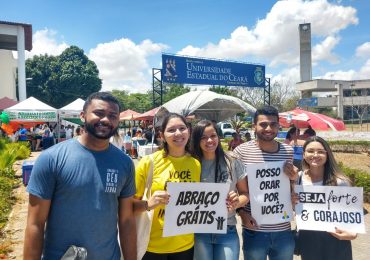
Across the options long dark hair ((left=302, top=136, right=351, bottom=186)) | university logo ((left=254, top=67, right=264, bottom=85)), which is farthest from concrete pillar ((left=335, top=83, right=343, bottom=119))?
long dark hair ((left=302, top=136, right=351, bottom=186))

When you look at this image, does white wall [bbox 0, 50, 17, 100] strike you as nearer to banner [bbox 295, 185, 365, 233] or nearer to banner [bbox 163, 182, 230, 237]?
banner [bbox 163, 182, 230, 237]

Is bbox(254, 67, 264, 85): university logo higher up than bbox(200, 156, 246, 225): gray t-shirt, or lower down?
higher up

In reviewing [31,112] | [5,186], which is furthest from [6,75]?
[5,186]

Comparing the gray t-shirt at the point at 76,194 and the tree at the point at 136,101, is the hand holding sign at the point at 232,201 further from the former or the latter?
the tree at the point at 136,101

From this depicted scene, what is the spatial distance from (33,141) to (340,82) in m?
58.1

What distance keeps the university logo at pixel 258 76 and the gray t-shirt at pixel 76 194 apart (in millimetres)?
20755

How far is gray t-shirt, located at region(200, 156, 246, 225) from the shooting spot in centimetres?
312

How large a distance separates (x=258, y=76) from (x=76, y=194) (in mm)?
21153

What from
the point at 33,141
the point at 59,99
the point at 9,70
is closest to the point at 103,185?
the point at 33,141

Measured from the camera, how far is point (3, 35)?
105 ft

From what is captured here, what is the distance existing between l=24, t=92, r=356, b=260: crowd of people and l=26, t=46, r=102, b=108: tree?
48.4 m

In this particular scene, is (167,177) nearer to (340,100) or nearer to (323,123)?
(323,123)

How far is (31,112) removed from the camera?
16578mm

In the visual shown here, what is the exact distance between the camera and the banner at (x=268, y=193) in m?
3.15
